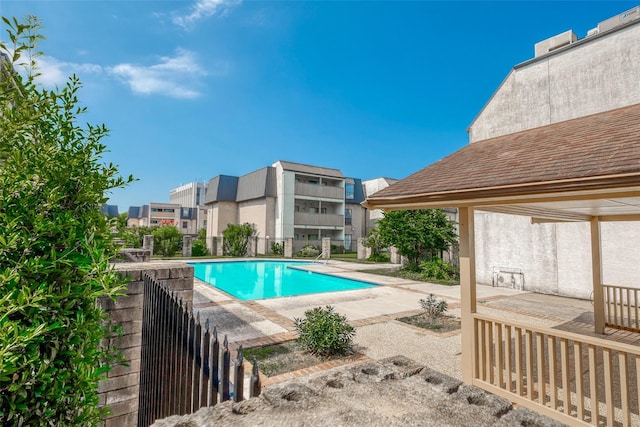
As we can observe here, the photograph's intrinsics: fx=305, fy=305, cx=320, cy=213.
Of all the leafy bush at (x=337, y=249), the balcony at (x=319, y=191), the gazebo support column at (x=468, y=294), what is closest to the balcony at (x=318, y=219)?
the balcony at (x=319, y=191)

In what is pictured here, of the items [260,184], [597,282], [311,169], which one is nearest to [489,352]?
[597,282]

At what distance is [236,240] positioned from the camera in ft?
98.2

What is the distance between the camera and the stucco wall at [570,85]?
34.0ft

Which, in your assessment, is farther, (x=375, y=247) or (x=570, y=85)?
(x=375, y=247)

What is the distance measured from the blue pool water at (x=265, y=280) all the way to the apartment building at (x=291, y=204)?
905 cm

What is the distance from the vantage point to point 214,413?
6.47 ft

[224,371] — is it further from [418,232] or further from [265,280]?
[418,232]

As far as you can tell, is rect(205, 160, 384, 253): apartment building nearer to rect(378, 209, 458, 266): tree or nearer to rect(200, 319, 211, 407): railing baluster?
rect(378, 209, 458, 266): tree

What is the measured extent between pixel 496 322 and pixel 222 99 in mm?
21809

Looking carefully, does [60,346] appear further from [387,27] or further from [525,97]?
[387,27]

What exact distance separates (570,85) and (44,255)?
51.5 ft

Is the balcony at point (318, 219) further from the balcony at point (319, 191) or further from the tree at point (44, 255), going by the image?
the tree at point (44, 255)

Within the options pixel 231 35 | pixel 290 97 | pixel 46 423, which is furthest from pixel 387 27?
pixel 46 423

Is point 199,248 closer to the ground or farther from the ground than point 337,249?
farther from the ground
